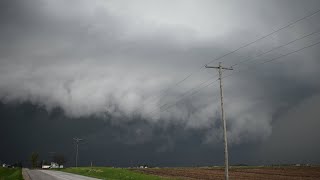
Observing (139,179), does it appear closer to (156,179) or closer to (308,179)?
(156,179)

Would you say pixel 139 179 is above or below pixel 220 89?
below

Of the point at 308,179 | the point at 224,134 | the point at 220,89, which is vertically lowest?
the point at 308,179

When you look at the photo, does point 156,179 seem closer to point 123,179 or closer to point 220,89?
point 123,179

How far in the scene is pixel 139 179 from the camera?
217 ft

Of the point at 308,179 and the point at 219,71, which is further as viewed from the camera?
the point at 308,179

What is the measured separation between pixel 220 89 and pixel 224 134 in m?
5.35

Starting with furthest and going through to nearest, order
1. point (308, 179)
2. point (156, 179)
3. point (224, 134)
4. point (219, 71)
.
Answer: point (308, 179) < point (156, 179) < point (219, 71) < point (224, 134)

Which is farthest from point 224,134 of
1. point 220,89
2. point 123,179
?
point 123,179

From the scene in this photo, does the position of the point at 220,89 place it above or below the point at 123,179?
above

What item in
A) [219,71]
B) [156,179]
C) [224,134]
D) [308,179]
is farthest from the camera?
[308,179]

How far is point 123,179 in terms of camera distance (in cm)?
6575

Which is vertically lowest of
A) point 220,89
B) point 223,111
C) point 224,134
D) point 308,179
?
point 308,179

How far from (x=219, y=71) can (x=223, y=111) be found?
192 inches

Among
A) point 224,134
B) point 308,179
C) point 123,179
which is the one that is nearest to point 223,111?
point 224,134
